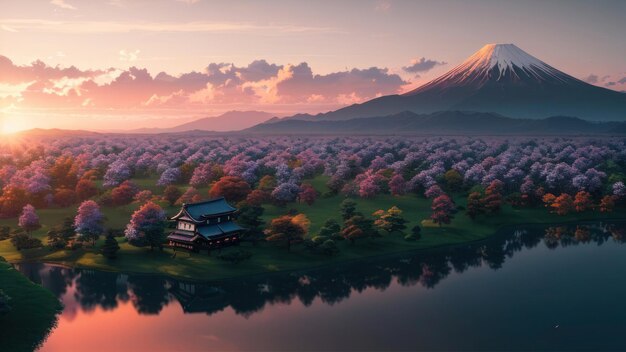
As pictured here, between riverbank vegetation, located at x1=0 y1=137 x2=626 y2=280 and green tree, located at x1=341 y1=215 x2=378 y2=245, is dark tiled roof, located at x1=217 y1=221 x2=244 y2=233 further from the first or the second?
green tree, located at x1=341 y1=215 x2=378 y2=245

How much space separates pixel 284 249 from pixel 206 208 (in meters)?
10.5

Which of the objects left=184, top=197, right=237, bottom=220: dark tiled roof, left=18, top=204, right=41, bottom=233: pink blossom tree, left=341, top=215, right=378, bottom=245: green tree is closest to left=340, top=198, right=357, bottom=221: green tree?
left=341, top=215, right=378, bottom=245: green tree

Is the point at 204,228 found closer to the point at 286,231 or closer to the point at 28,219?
the point at 286,231

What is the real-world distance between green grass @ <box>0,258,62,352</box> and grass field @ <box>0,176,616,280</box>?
8.04 m

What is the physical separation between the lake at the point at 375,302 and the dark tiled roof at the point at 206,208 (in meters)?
8.85

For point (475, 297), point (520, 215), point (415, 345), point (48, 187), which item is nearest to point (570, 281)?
point (475, 297)

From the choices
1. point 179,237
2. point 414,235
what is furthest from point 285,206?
point 179,237

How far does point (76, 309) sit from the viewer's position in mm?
44625

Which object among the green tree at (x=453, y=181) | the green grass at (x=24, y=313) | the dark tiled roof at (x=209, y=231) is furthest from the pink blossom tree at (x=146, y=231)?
the green tree at (x=453, y=181)

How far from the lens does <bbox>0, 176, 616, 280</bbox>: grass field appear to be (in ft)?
175

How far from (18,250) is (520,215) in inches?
2873

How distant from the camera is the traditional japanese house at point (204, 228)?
5606 cm

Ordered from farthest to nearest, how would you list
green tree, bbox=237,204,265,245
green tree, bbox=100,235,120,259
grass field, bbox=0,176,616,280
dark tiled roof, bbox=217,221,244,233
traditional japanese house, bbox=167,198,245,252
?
1. green tree, bbox=237,204,265,245
2. dark tiled roof, bbox=217,221,244,233
3. traditional japanese house, bbox=167,198,245,252
4. green tree, bbox=100,235,120,259
5. grass field, bbox=0,176,616,280

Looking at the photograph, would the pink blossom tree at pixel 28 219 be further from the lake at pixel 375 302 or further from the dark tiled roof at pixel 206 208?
the dark tiled roof at pixel 206 208
